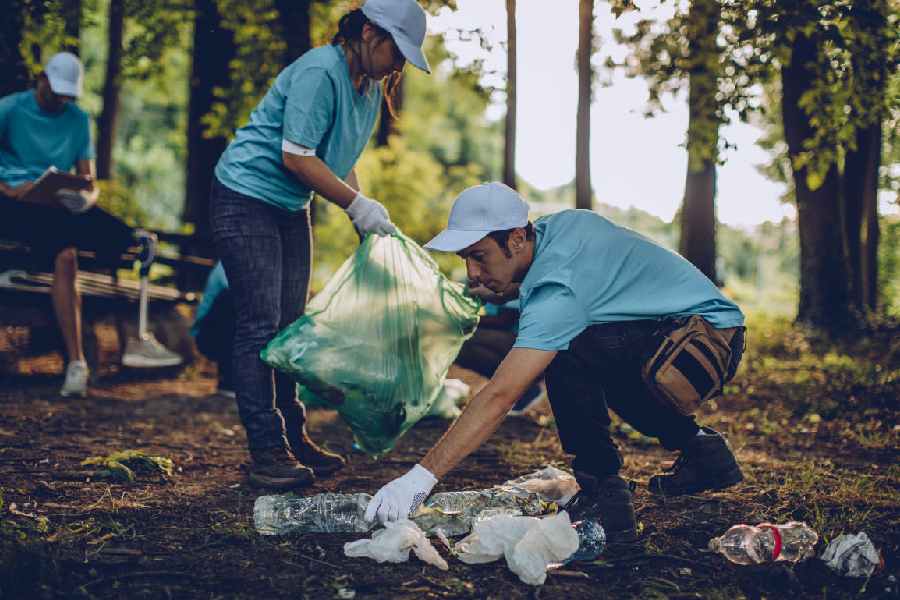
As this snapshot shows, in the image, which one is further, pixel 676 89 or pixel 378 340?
pixel 676 89

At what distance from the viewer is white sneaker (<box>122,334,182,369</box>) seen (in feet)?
18.4

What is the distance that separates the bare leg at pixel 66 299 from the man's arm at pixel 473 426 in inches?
123

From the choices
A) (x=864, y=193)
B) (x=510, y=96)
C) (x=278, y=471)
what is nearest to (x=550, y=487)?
(x=278, y=471)

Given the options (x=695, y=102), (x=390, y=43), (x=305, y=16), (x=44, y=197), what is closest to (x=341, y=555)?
(x=390, y=43)

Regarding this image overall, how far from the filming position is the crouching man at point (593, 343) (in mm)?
2316

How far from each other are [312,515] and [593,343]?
1001 mm

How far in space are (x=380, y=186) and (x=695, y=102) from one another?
5.25m

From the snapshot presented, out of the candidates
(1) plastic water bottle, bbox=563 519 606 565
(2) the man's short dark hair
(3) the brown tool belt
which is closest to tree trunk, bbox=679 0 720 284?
(3) the brown tool belt

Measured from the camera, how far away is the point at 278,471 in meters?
2.97

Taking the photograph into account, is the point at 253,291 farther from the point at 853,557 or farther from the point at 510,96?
the point at 510,96

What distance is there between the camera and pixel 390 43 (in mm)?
2883

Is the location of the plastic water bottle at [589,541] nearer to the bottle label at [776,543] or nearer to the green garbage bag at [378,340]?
the bottle label at [776,543]

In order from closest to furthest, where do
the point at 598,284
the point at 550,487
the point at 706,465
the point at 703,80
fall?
the point at 598,284
the point at 706,465
the point at 550,487
the point at 703,80

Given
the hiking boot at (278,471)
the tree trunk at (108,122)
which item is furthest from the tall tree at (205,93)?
the hiking boot at (278,471)
